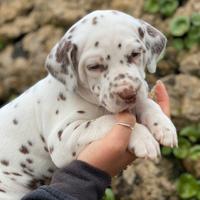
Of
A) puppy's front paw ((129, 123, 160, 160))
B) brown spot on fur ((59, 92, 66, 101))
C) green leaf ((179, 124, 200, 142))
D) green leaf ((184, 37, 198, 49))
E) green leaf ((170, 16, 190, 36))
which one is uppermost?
brown spot on fur ((59, 92, 66, 101))

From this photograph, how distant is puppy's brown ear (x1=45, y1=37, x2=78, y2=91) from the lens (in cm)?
293

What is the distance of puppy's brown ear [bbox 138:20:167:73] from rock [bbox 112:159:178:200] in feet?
6.78

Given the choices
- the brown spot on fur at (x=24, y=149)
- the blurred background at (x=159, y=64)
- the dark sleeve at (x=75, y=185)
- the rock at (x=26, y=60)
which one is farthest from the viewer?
the rock at (x=26, y=60)

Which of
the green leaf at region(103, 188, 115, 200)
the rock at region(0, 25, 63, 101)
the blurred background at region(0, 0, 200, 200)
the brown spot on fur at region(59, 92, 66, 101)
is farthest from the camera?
the rock at region(0, 25, 63, 101)

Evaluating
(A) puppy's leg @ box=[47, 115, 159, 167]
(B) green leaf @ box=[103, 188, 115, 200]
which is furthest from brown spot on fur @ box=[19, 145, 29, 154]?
(B) green leaf @ box=[103, 188, 115, 200]

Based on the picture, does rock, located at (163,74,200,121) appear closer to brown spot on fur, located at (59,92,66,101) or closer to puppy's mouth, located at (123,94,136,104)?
brown spot on fur, located at (59,92,66,101)

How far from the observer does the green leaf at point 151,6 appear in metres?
5.71

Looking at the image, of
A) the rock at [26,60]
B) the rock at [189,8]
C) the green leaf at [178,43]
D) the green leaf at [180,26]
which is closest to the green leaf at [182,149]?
the green leaf at [178,43]

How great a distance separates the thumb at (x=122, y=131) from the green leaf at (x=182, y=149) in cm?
225

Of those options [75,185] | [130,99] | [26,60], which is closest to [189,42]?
[26,60]

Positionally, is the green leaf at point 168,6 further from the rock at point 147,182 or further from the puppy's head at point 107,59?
the puppy's head at point 107,59

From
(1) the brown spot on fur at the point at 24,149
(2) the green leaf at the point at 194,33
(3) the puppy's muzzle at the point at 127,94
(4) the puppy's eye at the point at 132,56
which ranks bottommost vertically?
(2) the green leaf at the point at 194,33

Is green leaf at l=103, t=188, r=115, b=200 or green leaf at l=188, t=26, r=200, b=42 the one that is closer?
green leaf at l=103, t=188, r=115, b=200

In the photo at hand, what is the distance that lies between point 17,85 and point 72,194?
145 inches
